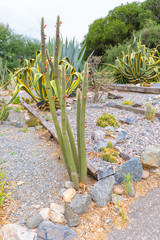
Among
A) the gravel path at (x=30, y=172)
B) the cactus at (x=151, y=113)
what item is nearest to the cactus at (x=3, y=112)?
the gravel path at (x=30, y=172)

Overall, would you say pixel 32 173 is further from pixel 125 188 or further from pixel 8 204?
pixel 125 188

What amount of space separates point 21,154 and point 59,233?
1152 mm

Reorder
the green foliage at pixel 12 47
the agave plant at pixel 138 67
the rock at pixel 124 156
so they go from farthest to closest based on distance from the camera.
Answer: the green foliage at pixel 12 47 < the agave plant at pixel 138 67 < the rock at pixel 124 156

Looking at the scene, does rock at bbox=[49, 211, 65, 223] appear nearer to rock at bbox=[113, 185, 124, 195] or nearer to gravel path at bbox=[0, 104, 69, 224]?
gravel path at bbox=[0, 104, 69, 224]

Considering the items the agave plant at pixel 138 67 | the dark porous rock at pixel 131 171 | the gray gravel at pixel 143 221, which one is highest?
the agave plant at pixel 138 67

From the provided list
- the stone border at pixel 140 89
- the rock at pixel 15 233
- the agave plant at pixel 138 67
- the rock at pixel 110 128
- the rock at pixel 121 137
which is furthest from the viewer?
the agave plant at pixel 138 67

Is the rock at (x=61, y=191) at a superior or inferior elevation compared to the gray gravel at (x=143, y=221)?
superior

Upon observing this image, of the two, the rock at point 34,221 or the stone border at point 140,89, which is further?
the stone border at point 140,89

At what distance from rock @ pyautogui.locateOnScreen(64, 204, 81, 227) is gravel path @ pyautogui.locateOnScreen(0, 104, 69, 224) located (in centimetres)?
18

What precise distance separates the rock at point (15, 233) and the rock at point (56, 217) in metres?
0.16

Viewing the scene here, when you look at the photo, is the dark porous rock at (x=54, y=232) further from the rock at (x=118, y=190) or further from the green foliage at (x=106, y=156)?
the green foliage at (x=106, y=156)

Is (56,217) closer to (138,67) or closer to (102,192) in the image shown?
(102,192)

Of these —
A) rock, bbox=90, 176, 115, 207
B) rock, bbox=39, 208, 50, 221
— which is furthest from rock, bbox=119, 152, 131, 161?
rock, bbox=39, 208, 50, 221

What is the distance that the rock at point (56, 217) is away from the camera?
127 centimetres
